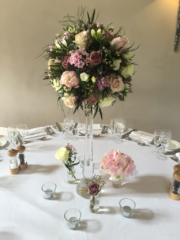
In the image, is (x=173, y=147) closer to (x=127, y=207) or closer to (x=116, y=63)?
(x=127, y=207)

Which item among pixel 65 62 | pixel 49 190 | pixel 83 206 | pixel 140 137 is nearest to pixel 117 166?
pixel 83 206

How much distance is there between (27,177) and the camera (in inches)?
45.3

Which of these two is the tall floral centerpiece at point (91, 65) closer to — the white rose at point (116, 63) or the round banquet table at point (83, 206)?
the white rose at point (116, 63)

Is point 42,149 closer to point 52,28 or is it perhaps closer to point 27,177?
point 27,177

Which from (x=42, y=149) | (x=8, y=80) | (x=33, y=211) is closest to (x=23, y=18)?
(x=8, y=80)

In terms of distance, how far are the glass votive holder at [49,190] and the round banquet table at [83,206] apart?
0.09ft

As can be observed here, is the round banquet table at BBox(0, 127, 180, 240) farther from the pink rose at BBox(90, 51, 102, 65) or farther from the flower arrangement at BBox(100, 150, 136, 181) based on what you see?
the pink rose at BBox(90, 51, 102, 65)

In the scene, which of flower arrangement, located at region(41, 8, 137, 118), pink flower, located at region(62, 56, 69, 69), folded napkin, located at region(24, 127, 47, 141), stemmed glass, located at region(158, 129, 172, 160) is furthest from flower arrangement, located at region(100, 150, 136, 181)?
folded napkin, located at region(24, 127, 47, 141)

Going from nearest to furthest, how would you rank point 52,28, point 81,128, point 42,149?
point 42,149
point 81,128
point 52,28

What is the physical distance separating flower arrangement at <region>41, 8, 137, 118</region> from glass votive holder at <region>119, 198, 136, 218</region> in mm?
526

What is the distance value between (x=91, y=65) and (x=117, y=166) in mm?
605

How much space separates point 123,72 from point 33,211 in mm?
862

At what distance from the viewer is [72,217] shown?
33.0 inches

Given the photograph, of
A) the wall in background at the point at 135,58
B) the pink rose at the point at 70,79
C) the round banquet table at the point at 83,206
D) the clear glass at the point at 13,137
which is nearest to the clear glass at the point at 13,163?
the round banquet table at the point at 83,206
